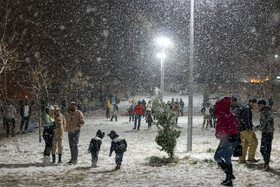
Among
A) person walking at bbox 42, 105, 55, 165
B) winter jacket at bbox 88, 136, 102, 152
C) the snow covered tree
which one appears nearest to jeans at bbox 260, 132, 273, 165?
the snow covered tree

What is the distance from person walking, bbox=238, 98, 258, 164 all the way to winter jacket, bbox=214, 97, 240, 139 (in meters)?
1.48

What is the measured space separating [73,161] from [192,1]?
660cm

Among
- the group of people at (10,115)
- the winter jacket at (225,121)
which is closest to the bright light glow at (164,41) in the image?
the group of people at (10,115)

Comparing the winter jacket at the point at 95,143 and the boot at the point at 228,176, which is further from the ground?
the winter jacket at the point at 95,143

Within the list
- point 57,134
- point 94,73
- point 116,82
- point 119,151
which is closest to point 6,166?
point 57,134

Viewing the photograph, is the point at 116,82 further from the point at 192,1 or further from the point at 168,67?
the point at 192,1

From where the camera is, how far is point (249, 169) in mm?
6996

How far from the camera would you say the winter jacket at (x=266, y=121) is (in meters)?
6.80

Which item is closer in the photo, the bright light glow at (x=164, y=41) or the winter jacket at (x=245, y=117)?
the winter jacket at (x=245, y=117)

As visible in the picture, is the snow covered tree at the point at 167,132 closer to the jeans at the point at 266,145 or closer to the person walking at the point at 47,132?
the jeans at the point at 266,145

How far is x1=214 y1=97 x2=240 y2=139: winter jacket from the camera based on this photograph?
216 inches

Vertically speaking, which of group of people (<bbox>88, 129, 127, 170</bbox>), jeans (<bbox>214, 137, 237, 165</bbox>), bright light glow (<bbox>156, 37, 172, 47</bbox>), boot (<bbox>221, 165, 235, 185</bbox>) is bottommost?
boot (<bbox>221, 165, 235, 185</bbox>)

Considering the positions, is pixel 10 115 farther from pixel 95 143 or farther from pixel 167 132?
pixel 167 132

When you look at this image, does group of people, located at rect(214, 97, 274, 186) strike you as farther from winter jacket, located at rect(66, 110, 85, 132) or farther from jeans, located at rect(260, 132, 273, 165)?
winter jacket, located at rect(66, 110, 85, 132)
